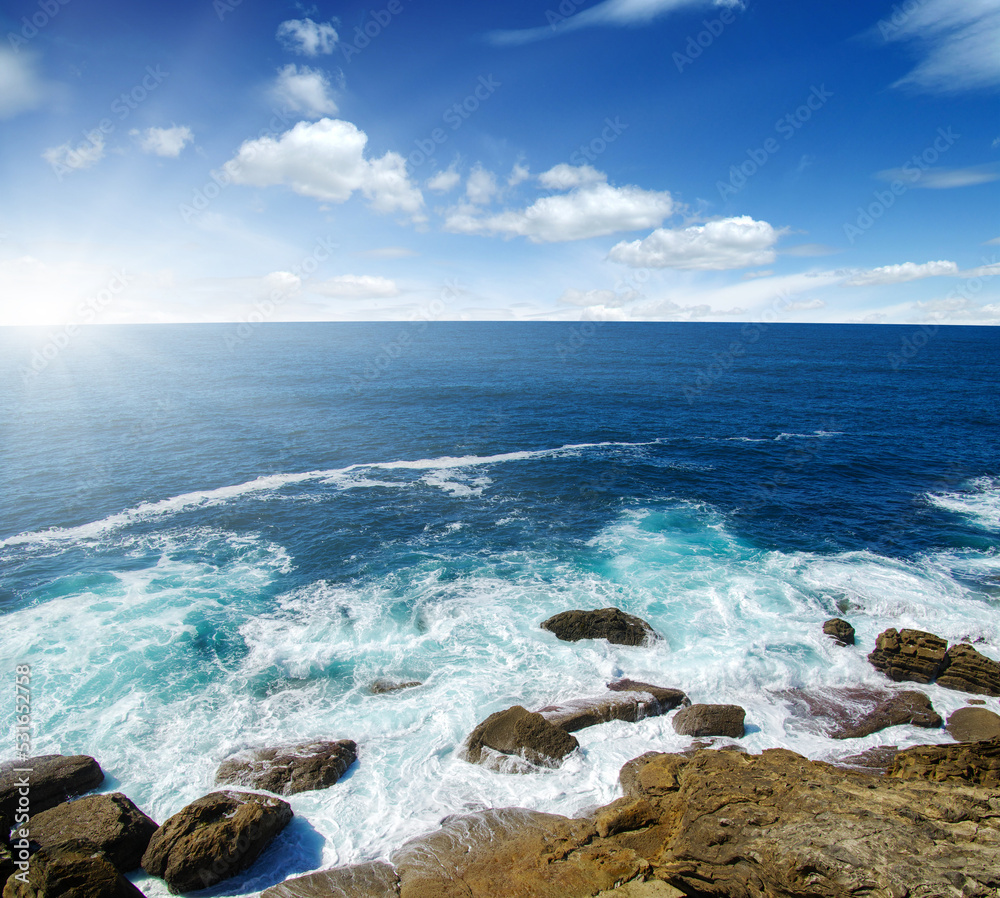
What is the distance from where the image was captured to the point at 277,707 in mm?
24078

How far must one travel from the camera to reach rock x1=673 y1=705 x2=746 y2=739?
2244 cm

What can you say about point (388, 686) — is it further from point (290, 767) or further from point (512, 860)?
point (512, 860)

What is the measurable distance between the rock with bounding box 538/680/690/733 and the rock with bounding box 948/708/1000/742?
11663mm

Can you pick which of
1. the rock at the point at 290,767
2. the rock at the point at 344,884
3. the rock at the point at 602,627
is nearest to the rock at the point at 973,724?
the rock at the point at 602,627

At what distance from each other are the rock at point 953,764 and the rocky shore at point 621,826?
6 cm

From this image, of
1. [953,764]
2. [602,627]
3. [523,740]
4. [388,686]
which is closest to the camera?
[953,764]

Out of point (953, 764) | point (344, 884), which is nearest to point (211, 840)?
point (344, 884)

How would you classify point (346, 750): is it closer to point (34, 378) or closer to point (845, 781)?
point (845, 781)

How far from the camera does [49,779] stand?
19.0 m

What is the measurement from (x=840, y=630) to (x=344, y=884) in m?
28.0

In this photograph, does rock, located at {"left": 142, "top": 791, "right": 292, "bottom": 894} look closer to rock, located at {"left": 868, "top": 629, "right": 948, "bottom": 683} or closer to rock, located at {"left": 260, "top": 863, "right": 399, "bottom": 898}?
rock, located at {"left": 260, "top": 863, "right": 399, "bottom": 898}

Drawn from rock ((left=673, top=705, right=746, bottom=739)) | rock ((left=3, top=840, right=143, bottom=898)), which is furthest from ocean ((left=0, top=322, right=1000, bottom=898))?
rock ((left=3, top=840, right=143, bottom=898))

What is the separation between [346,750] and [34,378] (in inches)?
5282

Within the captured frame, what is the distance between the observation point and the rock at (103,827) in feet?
52.3
